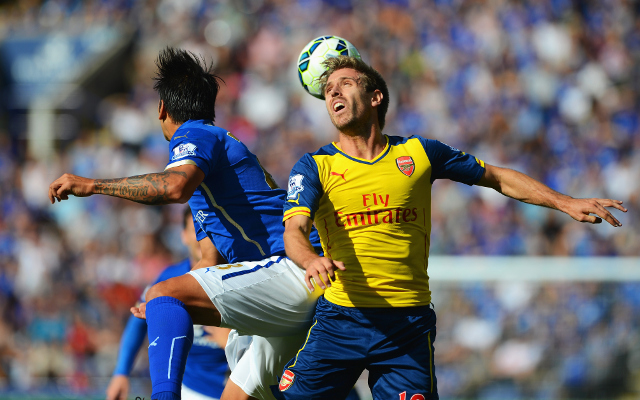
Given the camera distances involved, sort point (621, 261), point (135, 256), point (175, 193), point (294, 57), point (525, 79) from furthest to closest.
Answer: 1. point (294, 57)
2. point (525, 79)
3. point (135, 256)
4. point (621, 261)
5. point (175, 193)

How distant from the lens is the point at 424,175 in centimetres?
366

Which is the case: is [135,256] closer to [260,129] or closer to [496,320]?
[260,129]

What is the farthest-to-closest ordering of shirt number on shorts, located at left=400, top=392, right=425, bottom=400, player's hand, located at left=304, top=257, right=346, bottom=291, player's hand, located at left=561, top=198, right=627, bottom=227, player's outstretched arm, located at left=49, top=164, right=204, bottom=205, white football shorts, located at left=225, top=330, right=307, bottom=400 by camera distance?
white football shorts, located at left=225, top=330, right=307, bottom=400 → player's hand, located at left=561, top=198, right=627, bottom=227 → shirt number on shorts, located at left=400, top=392, right=425, bottom=400 → player's outstretched arm, located at left=49, top=164, right=204, bottom=205 → player's hand, located at left=304, top=257, right=346, bottom=291

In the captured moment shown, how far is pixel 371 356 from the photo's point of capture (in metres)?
3.47

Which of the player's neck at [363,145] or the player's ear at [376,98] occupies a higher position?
the player's ear at [376,98]

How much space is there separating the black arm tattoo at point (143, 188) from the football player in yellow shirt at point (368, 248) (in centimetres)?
59

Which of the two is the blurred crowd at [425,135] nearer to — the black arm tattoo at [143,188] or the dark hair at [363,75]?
the dark hair at [363,75]

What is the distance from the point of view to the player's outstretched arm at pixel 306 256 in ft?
9.52

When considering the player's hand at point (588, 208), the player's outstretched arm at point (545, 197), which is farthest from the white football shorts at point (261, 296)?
the player's hand at point (588, 208)

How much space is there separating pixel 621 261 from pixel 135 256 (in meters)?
6.70

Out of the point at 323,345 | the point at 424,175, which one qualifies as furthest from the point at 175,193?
the point at 424,175

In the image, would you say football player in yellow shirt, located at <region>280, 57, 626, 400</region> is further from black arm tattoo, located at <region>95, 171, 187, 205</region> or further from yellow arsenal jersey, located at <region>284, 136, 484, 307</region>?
black arm tattoo, located at <region>95, 171, 187, 205</region>

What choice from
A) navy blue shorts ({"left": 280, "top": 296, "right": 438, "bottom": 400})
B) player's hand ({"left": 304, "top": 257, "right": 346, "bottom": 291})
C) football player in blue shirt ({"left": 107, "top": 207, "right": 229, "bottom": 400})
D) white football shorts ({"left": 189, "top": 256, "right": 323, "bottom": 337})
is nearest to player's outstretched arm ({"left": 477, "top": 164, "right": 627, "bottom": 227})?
navy blue shorts ({"left": 280, "top": 296, "right": 438, "bottom": 400})

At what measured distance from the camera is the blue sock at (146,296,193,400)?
320 cm
